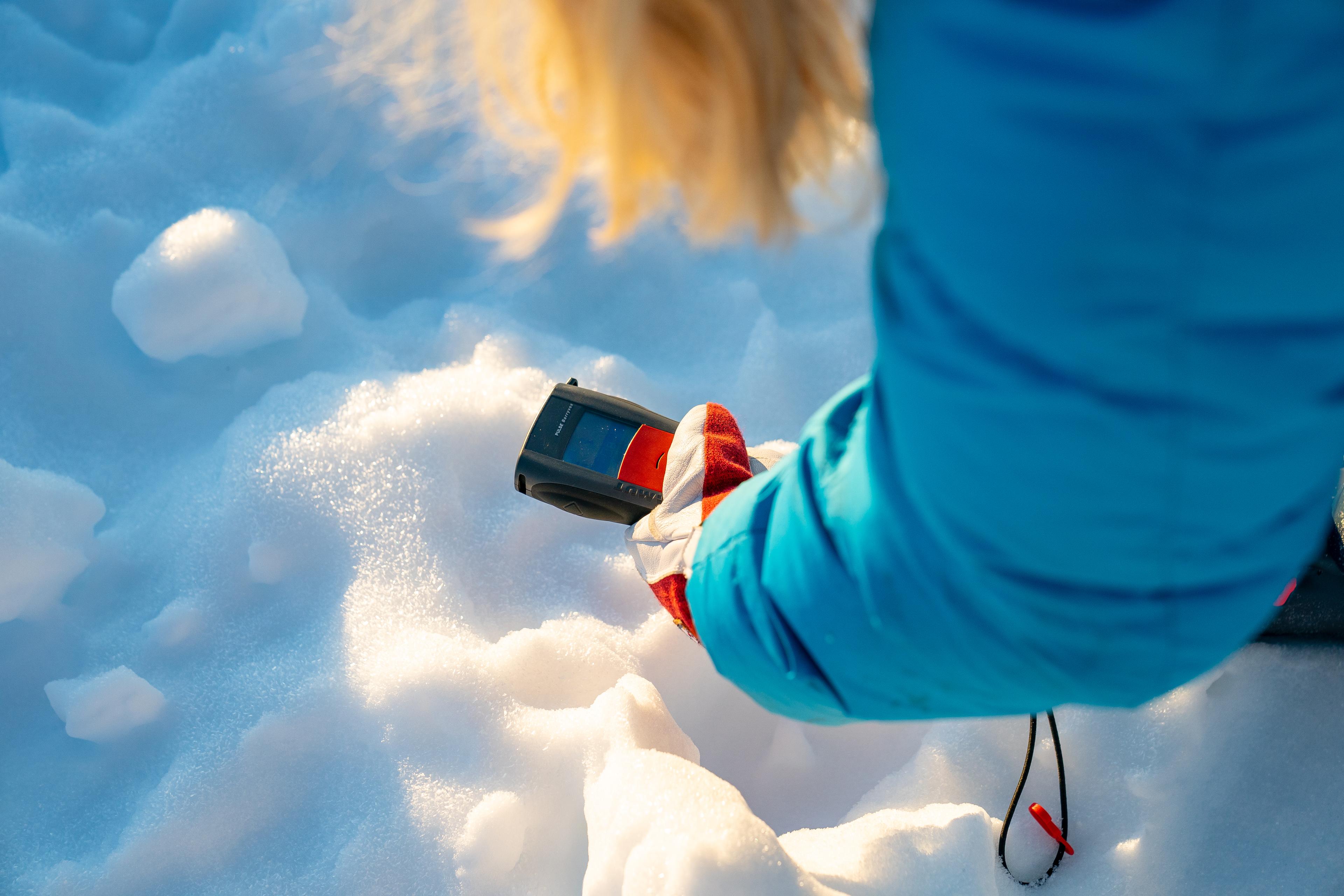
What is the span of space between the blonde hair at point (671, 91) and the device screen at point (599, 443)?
1.19 ft

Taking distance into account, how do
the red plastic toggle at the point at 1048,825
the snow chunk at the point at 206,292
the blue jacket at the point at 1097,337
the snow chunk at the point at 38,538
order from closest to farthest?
the blue jacket at the point at 1097,337
the red plastic toggle at the point at 1048,825
the snow chunk at the point at 38,538
the snow chunk at the point at 206,292

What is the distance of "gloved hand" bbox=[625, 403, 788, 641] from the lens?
770 mm

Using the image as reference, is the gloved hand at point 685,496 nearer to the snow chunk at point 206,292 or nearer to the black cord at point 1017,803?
the black cord at point 1017,803

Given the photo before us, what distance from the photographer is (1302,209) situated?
11.9 inches

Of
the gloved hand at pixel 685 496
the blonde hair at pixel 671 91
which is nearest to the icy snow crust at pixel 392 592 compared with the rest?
the gloved hand at pixel 685 496

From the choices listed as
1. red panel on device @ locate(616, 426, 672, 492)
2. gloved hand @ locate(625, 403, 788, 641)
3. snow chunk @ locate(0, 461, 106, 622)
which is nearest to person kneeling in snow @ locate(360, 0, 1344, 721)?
gloved hand @ locate(625, 403, 788, 641)

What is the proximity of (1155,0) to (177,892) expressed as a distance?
868mm

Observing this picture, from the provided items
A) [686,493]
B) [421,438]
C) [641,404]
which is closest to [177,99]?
[421,438]

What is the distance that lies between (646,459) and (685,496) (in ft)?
0.41

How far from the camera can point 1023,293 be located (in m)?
0.32

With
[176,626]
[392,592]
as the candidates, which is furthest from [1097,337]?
[176,626]

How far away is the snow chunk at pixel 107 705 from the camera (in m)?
0.78

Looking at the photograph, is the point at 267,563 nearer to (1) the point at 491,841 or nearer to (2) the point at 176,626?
(2) the point at 176,626

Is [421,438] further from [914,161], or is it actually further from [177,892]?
[914,161]
